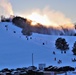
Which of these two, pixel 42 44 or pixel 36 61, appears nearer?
pixel 36 61

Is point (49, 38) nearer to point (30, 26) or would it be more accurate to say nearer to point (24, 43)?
point (30, 26)

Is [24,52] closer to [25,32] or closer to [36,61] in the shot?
[36,61]

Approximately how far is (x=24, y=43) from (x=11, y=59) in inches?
718

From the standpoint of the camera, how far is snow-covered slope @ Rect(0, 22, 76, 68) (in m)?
95.9

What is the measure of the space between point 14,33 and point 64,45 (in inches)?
623

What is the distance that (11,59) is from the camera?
326ft

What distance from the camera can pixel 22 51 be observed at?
109 metres

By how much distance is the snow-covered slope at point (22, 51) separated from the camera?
3776 inches

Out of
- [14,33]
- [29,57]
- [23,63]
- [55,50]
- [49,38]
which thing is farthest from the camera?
[49,38]

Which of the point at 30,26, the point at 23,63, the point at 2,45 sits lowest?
the point at 23,63

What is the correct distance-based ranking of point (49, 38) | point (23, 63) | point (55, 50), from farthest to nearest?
point (49, 38)
point (55, 50)
point (23, 63)

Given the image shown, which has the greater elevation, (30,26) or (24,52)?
(30,26)

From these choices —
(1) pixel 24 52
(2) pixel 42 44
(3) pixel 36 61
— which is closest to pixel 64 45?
(2) pixel 42 44

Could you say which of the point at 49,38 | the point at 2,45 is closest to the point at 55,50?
the point at 2,45
